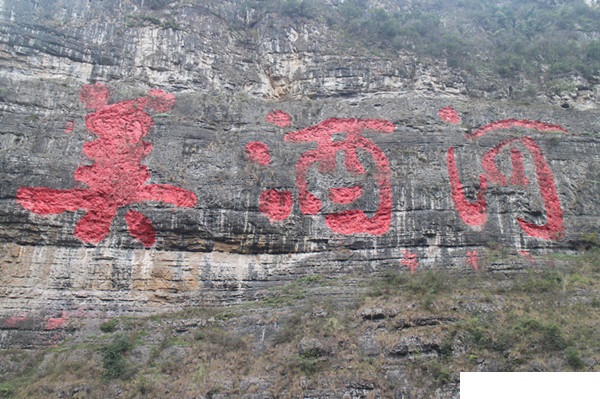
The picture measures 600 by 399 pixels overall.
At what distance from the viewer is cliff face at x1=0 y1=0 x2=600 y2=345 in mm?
20156

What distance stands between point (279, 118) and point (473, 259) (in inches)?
394

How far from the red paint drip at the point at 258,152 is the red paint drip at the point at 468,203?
24.1 feet

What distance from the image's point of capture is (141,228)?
2072cm

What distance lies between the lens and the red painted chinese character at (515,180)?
21.9 m

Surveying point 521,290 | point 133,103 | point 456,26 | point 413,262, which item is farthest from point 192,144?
point 456,26

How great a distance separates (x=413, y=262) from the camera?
21031 mm

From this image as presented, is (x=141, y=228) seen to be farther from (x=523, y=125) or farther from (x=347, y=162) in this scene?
(x=523, y=125)

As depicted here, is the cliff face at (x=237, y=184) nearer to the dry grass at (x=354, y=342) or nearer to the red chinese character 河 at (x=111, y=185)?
the red chinese character 河 at (x=111, y=185)

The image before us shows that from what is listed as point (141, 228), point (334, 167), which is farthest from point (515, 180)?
point (141, 228)

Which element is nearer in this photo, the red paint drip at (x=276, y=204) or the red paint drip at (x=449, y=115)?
the red paint drip at (x=276, y=204)

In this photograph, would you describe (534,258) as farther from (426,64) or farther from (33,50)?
(33,50)

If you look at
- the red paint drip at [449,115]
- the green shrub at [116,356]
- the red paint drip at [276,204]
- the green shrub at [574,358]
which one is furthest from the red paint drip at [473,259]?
the green shrub at [116,356]

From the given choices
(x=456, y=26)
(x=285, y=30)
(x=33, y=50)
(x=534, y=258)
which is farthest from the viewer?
(x=456, y=26)

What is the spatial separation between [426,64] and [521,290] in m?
15.4
